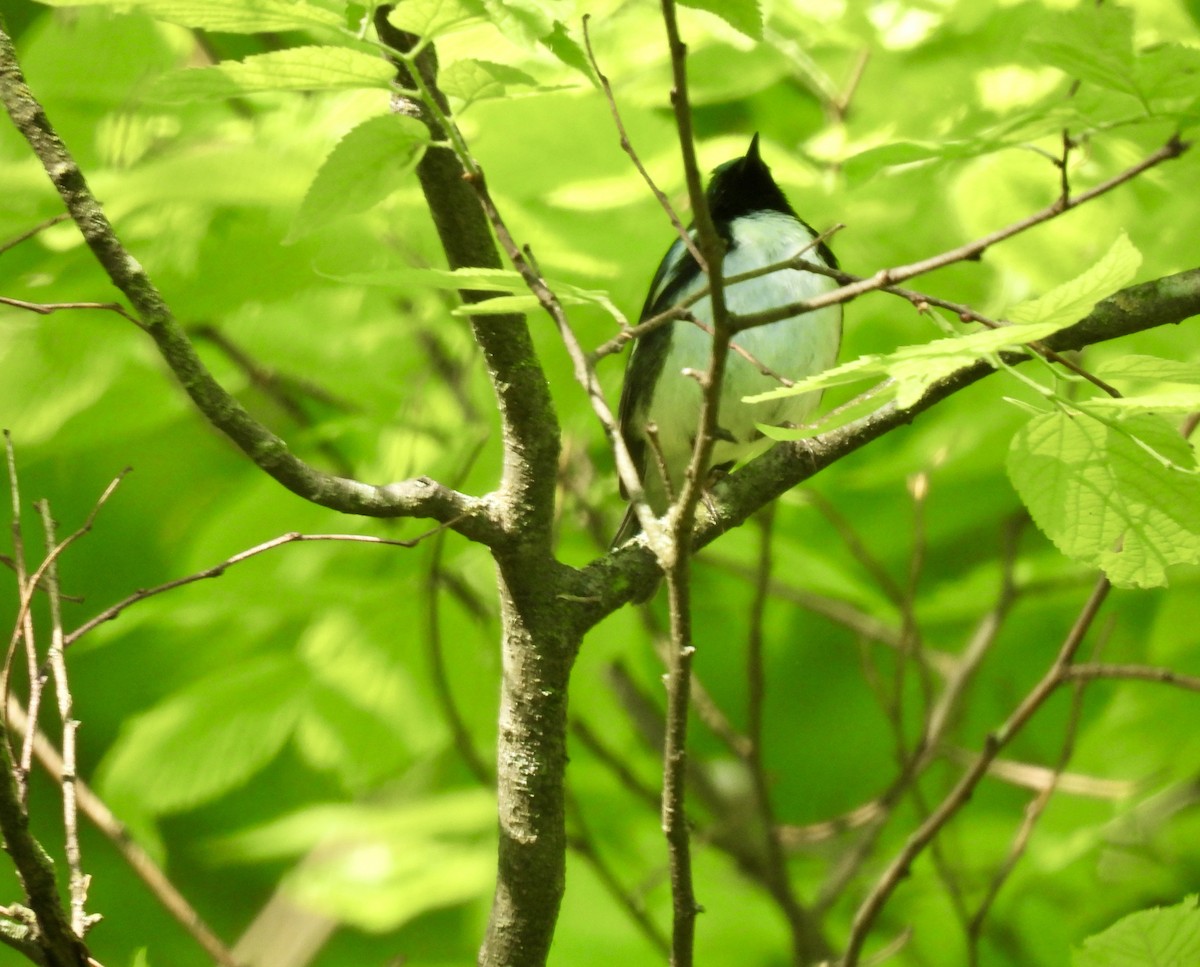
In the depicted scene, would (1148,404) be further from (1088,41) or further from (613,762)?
(613,762)

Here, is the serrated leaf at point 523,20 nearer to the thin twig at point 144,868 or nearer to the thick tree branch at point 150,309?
the thick tree branch at point 150,309

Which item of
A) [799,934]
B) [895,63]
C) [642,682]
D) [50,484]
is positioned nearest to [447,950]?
[642,682]

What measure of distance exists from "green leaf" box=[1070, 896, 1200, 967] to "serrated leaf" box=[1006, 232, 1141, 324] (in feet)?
2.90

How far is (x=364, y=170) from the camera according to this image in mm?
1218

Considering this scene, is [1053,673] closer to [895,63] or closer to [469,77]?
[895,63]

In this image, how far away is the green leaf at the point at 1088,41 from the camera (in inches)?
56.7

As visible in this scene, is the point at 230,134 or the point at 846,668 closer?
the point at 230,134

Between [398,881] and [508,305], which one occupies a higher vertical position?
[508,305]

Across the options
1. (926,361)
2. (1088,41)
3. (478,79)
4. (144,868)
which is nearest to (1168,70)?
(1088,41)

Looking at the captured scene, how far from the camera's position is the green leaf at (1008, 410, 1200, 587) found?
1.29 metres

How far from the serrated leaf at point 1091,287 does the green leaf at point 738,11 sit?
1.17 feet

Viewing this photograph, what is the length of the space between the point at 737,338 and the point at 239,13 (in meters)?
2.10

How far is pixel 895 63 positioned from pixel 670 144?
59cm

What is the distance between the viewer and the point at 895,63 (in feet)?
8.63
